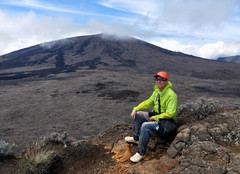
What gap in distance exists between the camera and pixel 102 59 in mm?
45312

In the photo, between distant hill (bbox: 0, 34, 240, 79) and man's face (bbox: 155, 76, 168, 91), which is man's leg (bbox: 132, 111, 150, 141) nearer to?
man's face (bbox: 155, 76, 168, 91)

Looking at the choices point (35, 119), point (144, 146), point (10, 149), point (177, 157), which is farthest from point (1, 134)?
point (177, 157)

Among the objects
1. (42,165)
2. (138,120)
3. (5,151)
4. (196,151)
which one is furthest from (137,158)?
(5,151)

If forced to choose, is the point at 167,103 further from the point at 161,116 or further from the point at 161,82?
the point at 161,82

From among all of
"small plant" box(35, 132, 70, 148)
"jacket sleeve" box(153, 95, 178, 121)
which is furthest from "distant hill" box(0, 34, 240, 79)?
"jacket sleeve" box(153, 95, 178, 121)

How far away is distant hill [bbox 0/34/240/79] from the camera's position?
3775 centimetres

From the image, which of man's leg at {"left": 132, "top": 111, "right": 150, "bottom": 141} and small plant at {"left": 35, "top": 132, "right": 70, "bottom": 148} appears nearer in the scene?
man's leg at {"left": 132, "top": 111, "right": 150, "bottom": 141}

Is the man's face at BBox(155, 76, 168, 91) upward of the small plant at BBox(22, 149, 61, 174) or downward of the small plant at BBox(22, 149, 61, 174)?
upward

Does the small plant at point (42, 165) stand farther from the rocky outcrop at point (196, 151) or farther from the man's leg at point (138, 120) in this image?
the man's leg at point (138, 120)

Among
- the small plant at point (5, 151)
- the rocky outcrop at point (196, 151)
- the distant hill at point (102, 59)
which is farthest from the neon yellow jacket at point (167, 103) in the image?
the distant hill at point (102, 59)

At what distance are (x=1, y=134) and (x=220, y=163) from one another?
352 inches

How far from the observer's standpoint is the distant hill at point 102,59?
37.8 metres

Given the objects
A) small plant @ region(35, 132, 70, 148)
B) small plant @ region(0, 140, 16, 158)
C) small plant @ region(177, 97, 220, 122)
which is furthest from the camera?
small plant @ region(35, 132, 70, 148)

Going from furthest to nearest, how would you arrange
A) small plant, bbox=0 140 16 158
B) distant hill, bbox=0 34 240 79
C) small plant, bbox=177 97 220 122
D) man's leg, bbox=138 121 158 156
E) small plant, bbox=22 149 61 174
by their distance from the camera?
distant hill, bbox=0 34 240 79 < small plant, bbox=0 140 16 158 < small plant, bbox=177 97 220 122 < small plant, bbox=22 149 61 174 < man's leg, bbox=138 121 158 156
